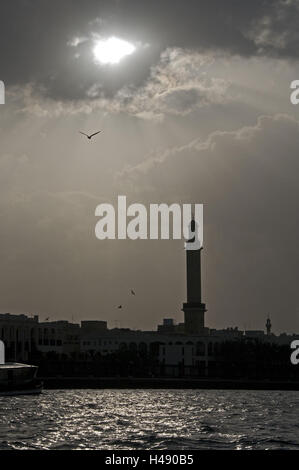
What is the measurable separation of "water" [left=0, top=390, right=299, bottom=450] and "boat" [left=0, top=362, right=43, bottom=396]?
33.7 m

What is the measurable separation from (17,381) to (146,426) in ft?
247

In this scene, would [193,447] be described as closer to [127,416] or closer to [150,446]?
[150,446]

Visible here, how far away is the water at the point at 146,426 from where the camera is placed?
69000 mm

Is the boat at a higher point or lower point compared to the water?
higher

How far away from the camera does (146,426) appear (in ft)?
281

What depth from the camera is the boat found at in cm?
15562

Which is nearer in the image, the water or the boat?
the water

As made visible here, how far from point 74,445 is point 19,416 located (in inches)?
1233

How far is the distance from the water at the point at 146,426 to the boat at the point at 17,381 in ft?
110

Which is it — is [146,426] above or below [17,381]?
below

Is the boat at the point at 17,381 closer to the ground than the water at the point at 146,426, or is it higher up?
higher up

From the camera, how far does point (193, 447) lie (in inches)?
2621

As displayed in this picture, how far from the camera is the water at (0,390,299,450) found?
6900cm
